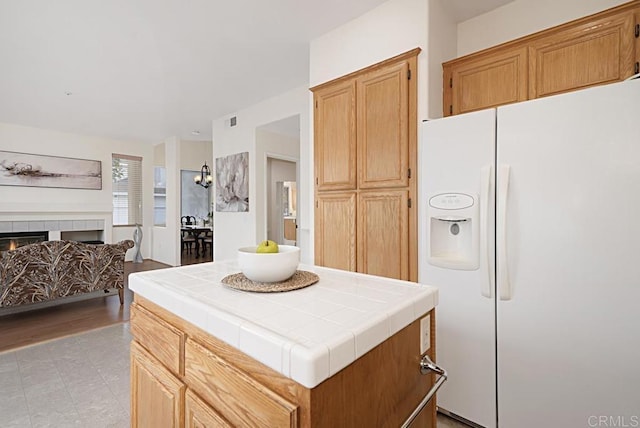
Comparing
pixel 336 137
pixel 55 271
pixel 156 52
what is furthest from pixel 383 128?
pixel 55 271

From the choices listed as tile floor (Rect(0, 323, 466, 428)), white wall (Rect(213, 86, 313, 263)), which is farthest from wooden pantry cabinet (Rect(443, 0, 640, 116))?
tile floor (Rect(0, 323, 466, 428))

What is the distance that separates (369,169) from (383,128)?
328 millimetres

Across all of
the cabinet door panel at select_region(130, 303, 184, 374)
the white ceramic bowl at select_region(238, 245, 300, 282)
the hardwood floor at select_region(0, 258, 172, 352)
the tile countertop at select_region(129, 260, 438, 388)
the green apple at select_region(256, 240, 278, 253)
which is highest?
the green apple at select_region(256, 240, 278, 253)

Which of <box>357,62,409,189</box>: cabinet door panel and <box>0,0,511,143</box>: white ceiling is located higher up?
<box>0,0,511,143</box>: white ceiling

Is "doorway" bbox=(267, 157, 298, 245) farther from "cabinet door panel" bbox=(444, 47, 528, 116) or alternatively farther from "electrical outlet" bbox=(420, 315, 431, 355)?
"electrical outlet" bbox=(420, 315, 431, 355)

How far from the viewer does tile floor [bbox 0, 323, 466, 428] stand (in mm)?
1906

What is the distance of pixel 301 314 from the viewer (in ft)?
2.78

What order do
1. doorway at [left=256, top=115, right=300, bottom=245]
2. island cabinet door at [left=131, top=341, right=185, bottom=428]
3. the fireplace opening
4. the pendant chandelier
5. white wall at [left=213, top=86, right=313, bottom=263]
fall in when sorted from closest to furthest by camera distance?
island cabinet door at [left=131, top=341, right=185, bottom=428] → white wall at [left=213, top=86, right=313, bottom=263] → doorway at [left=256, top=115, right=300, bottom=245] → the fireplace opening → the pendant chandelier

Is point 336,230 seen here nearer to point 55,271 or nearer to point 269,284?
point 269,284

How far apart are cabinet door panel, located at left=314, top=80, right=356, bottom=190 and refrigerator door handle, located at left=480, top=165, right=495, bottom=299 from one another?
112 centimetres

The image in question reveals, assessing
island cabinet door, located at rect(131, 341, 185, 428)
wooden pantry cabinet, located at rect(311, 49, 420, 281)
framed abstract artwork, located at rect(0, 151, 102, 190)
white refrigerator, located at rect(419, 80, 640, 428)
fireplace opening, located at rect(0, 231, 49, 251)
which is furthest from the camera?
framed abstract artwork, located at rect(0, 151, 102, 190)

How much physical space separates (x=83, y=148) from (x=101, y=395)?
607 centimetres

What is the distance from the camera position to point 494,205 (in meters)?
1.66

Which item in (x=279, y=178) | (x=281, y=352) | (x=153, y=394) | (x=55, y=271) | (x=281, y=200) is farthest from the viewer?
(x=281, y=200)
